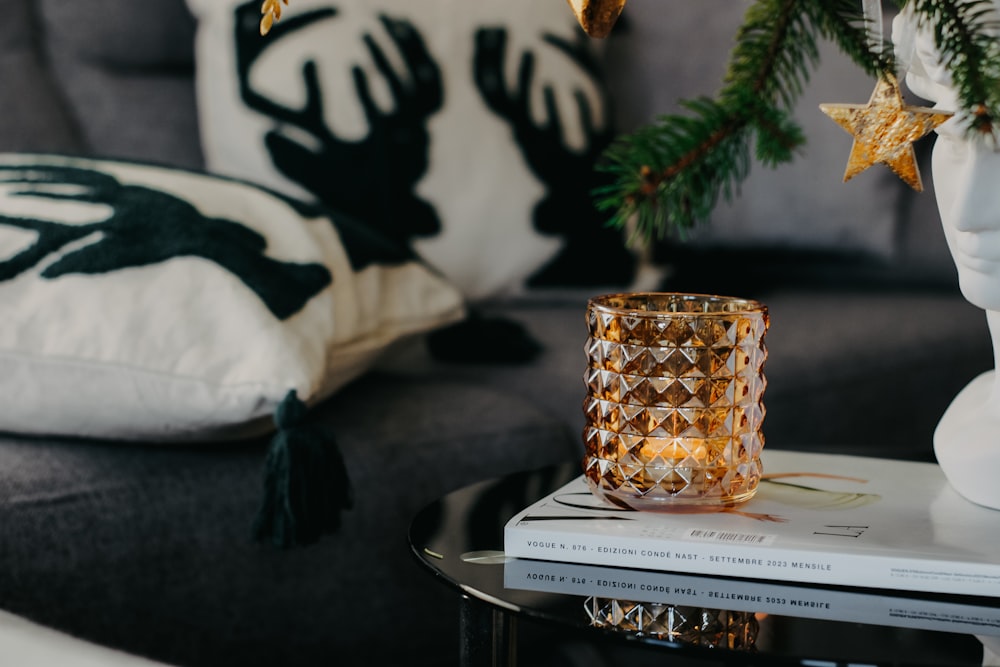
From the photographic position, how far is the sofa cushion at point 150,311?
0.79 metres

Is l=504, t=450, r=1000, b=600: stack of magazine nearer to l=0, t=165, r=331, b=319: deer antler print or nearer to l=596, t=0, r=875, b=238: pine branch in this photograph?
l=596, t=0, r=875, b=238: pine branch

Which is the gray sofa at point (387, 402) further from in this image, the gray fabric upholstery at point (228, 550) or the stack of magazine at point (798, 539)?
the stack of magazine at point (798, 539)

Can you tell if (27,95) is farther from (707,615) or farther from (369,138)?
(707,615)

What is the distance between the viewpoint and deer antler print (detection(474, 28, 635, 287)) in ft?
4.32

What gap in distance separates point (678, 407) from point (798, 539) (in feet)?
0.29

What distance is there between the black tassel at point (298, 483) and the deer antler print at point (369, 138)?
52cm

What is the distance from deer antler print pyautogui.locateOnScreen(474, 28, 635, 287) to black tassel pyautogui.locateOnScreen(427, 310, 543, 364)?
145 mm

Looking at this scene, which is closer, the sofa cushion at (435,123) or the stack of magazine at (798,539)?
the stack of magazine at (798,539)

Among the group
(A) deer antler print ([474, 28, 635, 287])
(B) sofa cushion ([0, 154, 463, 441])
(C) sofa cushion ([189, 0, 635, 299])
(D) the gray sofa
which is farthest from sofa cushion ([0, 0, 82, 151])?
(A) deer antler print ([474, 28, 635, 287])

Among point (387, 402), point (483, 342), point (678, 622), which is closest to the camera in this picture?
point (678, 622)

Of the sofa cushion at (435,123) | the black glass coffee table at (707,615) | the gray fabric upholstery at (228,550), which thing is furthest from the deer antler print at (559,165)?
the black glass coffee table at (707,615)

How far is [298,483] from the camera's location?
2.52 ft

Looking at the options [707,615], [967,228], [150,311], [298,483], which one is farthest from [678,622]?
[150,311]

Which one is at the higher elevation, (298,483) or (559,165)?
(559,165)
